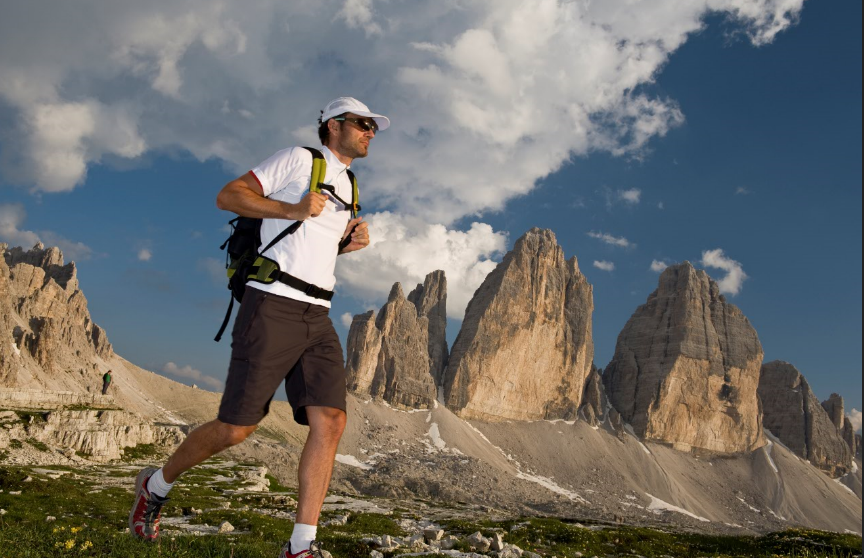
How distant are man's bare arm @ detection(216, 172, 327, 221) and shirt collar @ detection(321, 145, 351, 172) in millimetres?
656

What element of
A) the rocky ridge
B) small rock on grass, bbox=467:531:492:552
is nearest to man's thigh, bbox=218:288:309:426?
small rock on grass, bbox=467:531:492:552

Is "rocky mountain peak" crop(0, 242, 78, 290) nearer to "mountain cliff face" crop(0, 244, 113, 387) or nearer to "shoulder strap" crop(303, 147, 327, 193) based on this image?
"mountain cliff face" crop(0, 244, 113, 387)

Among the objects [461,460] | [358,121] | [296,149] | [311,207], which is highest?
[358,121]

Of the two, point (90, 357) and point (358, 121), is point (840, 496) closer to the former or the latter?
point (90, 357)

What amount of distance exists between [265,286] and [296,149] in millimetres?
1661

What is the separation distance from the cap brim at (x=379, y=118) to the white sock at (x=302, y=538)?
4.70m

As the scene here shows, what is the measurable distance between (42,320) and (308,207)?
11227 cm

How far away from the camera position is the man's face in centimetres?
703

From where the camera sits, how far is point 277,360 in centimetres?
627

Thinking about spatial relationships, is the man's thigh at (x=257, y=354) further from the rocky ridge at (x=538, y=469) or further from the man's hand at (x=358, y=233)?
the rocky ridge at (x=538, y=469)

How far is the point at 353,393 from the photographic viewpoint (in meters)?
176

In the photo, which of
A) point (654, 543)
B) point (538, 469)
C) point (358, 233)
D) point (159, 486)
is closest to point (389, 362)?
point (538, 469)

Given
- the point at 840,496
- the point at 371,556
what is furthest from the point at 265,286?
the point at 840,496

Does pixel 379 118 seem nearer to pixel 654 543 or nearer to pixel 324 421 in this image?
pixel 324 421
